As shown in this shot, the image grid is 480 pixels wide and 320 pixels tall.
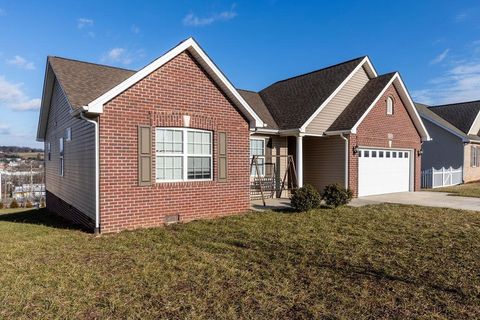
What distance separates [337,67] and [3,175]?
37.2 metres

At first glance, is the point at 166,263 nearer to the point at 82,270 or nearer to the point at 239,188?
the point at 82,270

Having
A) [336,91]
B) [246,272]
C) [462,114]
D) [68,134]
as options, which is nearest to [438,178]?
[462,114]

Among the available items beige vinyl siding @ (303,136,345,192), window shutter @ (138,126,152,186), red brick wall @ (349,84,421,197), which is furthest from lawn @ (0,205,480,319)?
beige vinyl siding @ (303,136,345,192)

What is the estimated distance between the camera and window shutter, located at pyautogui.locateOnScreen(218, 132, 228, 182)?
10.2 meters

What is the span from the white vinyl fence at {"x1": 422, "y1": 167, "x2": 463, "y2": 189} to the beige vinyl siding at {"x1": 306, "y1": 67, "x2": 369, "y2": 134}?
28.4ft

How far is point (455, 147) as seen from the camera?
79.0 ft

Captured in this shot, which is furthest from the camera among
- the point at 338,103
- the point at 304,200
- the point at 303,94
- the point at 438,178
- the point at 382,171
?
the point at 438,178

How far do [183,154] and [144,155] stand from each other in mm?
1201

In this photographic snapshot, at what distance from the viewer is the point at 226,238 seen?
7.61 metres

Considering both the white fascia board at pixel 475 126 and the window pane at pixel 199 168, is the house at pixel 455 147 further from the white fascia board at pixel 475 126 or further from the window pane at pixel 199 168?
the window pane at pixel 199 168

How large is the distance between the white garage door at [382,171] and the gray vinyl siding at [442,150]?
8632 mm

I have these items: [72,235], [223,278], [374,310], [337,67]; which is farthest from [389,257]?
[337,67]

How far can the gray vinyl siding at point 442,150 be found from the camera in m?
24.0

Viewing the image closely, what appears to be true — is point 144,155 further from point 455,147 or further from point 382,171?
point 455,147
